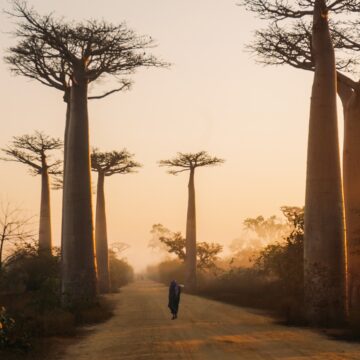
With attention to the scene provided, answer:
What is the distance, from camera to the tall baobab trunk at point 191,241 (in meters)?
32.8

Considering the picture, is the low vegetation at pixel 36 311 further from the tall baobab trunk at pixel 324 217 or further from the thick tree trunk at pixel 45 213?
the thick tree trunk at pixel 45 213

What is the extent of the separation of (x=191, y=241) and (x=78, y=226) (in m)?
18.0

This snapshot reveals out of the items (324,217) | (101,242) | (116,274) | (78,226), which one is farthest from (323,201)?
(116,274)

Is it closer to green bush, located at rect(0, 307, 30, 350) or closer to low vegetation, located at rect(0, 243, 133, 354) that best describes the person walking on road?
low vegetation, located at rect(0, 243, 133, 354)

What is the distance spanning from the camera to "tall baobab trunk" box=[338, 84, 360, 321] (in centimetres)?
1545

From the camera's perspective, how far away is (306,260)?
13258mm

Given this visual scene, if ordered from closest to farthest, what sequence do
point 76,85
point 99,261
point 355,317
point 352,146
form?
1. point 355,317
2. point 352,146
3. point 76,85
4. point 99,261

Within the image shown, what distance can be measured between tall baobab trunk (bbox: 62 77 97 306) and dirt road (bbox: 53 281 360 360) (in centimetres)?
147

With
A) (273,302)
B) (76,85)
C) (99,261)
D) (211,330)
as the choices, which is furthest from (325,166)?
(99,261)

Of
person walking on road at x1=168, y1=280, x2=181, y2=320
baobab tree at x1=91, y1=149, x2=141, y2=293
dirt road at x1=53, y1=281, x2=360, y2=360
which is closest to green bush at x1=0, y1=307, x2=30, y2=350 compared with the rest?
dirt road at x1=53, y1=281, x2=360, y2=360

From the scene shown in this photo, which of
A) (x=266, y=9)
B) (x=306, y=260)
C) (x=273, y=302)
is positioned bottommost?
(x=273, y=302)

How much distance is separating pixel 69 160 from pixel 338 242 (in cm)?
788

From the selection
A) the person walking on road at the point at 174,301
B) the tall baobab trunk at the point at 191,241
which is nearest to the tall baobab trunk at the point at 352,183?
the person walking on road at the point at 174,301

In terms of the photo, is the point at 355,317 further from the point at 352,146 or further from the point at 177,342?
the point at 352,146
